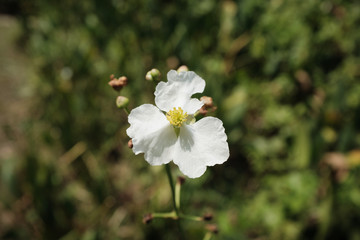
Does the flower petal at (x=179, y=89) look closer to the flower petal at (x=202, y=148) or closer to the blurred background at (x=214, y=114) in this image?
the flower petal at (x=202, y=148)

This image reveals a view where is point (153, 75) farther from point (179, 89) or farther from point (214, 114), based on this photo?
point (214, 114)

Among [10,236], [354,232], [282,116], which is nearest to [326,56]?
[282,116]

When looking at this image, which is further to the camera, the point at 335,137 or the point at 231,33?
the point at 231,33

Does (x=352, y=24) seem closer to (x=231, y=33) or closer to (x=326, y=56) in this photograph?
(x=326, y=56)

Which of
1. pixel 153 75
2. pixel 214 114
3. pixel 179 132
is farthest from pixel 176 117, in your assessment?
pixel 214 114

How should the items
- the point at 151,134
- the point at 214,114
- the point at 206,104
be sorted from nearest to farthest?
1. the point at 151,134
2. the point at 206,104
3. the point at 214,114

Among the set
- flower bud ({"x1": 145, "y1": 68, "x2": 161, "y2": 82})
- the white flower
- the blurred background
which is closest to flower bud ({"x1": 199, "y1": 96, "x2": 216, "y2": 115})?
the white flower

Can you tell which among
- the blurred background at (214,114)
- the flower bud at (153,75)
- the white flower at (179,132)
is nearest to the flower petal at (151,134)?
the white flower at (179,132)
